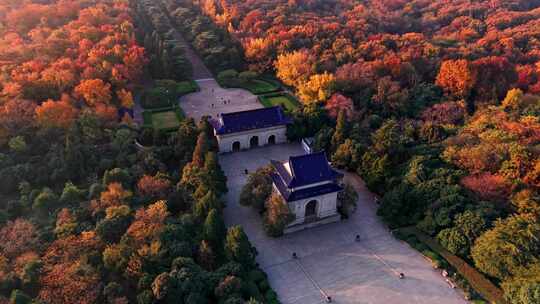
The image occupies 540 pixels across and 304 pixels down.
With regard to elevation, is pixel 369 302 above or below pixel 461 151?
below

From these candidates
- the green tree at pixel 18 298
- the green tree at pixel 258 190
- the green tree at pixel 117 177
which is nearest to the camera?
the green tree at pixel 18 298

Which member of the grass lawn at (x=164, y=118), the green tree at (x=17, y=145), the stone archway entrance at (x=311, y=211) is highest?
the green tree at (x=17, y=145)

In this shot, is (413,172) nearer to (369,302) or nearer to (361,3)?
(369,302)

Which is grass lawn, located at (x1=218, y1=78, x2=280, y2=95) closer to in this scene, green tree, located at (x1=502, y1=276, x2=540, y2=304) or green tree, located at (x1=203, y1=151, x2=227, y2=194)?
green tree, located at (x1=203, y1=151, x2=227, y2=194)

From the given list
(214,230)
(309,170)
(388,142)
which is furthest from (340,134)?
(214,230)

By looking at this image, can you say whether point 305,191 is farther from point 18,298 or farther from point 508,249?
point 18,298

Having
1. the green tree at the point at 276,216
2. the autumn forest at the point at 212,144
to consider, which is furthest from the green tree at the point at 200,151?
the green tree at the point at 276,216

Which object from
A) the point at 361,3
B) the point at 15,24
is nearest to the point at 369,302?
the point at 15,24

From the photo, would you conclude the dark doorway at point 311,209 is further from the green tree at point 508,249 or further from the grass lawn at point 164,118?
the grass lawn at point 164,118
